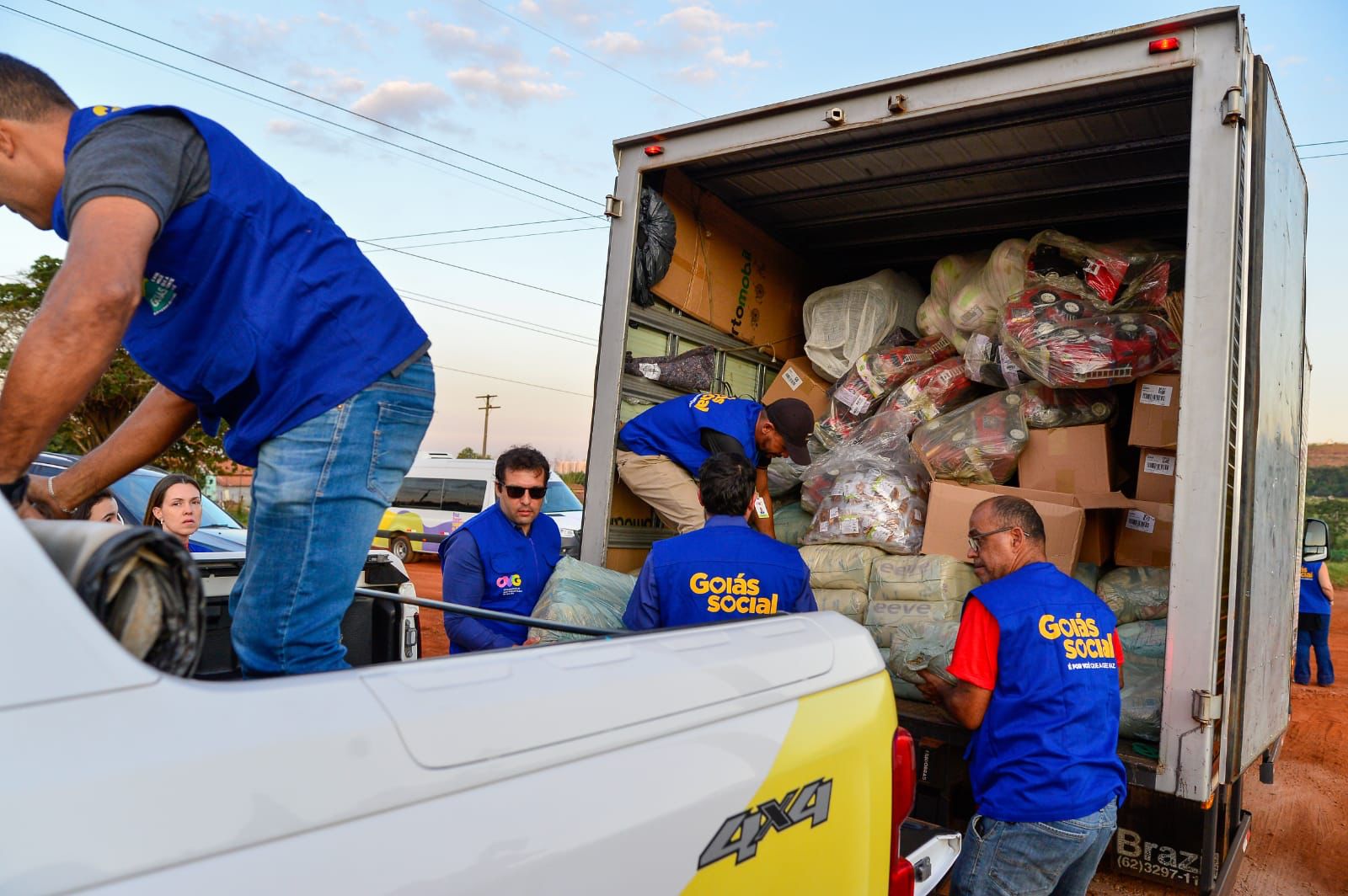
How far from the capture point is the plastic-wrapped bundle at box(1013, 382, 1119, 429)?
15.1 feet

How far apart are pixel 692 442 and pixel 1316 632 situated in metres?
8.03

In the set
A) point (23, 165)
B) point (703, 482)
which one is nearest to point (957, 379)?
point (703, 482)

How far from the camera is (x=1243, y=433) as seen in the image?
3.24 metres

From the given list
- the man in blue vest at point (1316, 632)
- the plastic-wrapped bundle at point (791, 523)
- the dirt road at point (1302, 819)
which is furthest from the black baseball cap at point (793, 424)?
the man in blue vest at point (1316, 632)

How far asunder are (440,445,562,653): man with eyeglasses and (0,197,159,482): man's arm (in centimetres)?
239

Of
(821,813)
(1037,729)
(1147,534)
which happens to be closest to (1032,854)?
(1037,729)

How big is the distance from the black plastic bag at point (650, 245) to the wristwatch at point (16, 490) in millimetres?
3415

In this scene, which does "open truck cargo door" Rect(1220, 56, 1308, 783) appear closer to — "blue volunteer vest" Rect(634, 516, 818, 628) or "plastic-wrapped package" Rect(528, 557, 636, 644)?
"blue volunteer vest" Rect(634, 516, 818, 628)

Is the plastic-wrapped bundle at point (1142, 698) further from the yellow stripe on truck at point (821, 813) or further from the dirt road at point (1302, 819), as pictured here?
the yellow stripe on truck at point (821, 813)

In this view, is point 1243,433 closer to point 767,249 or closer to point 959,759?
point 959,759

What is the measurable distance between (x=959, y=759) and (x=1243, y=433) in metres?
1.40

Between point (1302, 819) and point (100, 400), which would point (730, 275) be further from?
point (100, 400)

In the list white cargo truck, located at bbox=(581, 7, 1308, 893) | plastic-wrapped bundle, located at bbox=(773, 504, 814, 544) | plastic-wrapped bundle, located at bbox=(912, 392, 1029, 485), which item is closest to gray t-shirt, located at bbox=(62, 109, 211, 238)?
white cargo truck, located at bbox=(581, 7, 1308, 893)

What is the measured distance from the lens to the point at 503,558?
3.89 meters
